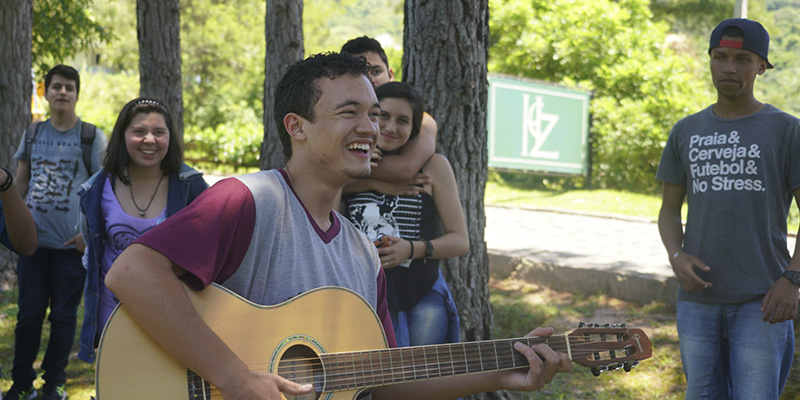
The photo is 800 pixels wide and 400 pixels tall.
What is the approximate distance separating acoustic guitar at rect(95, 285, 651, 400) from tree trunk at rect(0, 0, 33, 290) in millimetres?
6799

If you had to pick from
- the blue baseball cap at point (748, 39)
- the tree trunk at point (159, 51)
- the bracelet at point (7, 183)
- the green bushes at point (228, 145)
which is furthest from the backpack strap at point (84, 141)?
the green bushes at point (228, 145)

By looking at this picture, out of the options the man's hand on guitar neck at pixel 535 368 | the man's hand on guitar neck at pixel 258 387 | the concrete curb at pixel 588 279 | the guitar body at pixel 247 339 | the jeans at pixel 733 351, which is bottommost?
the concrete curb at pixel 588 279

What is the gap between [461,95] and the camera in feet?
15.1

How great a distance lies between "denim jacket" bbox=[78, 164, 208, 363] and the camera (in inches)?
156

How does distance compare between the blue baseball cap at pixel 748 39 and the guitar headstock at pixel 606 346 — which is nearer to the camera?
the guitar headstock at pixel 606 346

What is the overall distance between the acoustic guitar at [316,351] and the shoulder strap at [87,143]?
3482mm

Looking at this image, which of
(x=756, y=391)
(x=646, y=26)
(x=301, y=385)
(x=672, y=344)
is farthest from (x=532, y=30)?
(x=301, y=385)

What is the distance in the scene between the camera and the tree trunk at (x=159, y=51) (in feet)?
23.4

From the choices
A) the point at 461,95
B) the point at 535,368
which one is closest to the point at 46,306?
the point at 461,95

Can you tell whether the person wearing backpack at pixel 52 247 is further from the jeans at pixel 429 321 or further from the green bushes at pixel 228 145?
the green bushes at pixel 228 145

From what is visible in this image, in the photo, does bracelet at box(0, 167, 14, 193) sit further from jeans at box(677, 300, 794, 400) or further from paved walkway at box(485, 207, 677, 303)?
paved walkway at box(485, 207, 677, 303)

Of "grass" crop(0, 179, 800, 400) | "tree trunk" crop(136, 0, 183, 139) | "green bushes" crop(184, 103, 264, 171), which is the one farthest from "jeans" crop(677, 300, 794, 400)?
"green bushes" crop(184, 103, 264, 171)

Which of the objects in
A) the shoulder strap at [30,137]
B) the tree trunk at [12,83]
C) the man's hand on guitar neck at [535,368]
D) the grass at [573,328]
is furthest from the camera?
the tree trunk at [12,83]

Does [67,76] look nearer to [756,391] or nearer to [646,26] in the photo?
Answer: [756,391]
